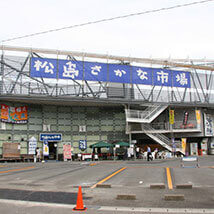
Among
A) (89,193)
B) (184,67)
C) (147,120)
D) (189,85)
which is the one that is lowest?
(89,193)

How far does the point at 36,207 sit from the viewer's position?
807 centimetres

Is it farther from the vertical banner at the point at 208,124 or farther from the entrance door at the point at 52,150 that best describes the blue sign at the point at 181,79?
the entrance door at the point at 52,150

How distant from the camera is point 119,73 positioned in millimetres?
35594

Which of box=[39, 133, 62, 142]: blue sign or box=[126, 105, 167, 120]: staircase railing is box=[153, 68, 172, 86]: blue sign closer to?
box=[126, 105, 167, 120]: staircase railing

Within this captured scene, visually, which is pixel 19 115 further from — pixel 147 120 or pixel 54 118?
pixel 147 120

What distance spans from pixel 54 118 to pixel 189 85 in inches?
723

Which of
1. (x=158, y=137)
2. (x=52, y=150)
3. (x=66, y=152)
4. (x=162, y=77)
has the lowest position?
(x=66, y=152)

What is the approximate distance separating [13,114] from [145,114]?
16.0m

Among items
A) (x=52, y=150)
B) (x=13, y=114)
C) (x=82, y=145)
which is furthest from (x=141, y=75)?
(x=13, y=114)

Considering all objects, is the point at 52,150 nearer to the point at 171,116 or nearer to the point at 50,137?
the point at 50,137

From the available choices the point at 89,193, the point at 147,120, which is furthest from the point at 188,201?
the point at 147,120

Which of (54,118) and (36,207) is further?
(54,118)

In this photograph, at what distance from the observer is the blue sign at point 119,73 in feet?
116

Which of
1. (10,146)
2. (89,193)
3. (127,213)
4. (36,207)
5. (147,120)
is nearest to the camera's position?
(127,213)
